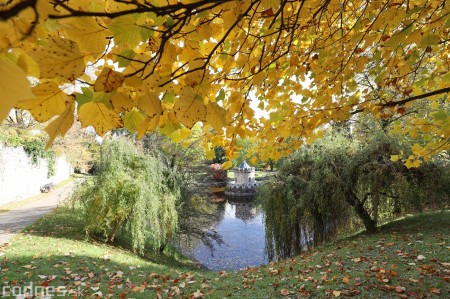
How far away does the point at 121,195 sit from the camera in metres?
7.22

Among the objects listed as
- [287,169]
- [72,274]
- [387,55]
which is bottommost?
[72,274]

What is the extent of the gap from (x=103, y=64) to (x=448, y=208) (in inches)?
369

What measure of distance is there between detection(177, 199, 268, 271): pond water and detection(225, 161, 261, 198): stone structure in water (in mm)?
5816

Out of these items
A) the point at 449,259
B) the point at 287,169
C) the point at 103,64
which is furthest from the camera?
the point at 287,169

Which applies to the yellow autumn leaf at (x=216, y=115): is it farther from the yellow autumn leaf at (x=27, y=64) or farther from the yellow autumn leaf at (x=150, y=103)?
the yellow autumn leaf at (x=27, y=64)

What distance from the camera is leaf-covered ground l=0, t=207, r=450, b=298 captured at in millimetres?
3887

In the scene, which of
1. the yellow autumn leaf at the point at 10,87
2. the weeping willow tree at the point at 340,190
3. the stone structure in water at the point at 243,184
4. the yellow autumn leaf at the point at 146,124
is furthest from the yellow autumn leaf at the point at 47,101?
the stone structure in water at the point at 243,184

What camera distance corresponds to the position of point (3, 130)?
39.0ft

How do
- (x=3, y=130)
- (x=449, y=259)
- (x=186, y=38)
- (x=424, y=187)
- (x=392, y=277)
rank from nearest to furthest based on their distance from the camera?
(x=186, y=38)
(x=392, y=277)
(x=449, y=259)
(x=424, y=187)
(x=3, y=130)

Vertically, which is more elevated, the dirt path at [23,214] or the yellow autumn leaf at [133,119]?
the yellow autumn leaf at [133,119]

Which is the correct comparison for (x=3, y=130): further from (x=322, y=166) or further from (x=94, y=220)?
(x=322, y=166)

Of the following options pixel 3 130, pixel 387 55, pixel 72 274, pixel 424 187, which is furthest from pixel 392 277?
pixel 3 130

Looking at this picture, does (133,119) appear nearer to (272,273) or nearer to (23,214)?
(272,273)

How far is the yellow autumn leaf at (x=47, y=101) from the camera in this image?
623 millimetres
